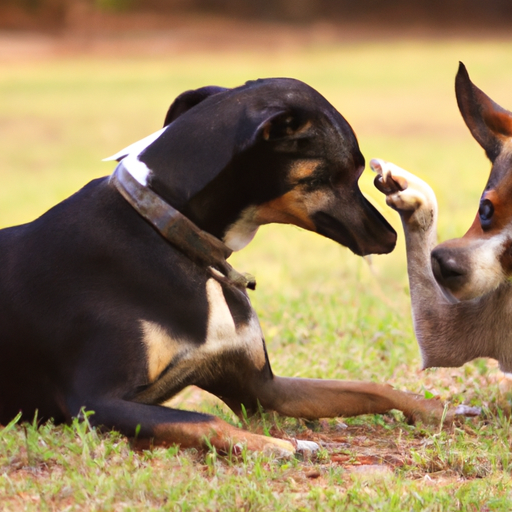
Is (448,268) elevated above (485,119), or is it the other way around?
(485,119)

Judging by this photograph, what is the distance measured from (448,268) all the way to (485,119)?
83 cm

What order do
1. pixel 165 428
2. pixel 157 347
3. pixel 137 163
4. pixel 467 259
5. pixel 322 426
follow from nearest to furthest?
1. pixel 165 428
2. pixel 157 347
3. pixel 137 163
4. pixel 467 259
5. pixel 322 426

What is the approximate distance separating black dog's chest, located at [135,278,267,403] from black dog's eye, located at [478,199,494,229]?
111 cm

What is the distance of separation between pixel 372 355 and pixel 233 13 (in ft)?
105

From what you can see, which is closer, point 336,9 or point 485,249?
point 485,249

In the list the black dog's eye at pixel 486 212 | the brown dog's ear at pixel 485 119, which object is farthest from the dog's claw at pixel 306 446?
the brown dog's ear at pixel 485 119

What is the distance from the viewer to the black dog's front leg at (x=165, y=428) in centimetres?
345

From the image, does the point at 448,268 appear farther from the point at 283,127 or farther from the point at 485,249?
the point at 283,127

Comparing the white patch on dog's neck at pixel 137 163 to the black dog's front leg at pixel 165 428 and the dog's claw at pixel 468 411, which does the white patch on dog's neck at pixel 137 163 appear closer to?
the black dog's front leg at pixel 165 428

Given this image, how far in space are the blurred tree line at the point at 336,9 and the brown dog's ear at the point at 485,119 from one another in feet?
105

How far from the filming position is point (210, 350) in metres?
3.76

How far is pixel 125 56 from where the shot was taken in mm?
30047

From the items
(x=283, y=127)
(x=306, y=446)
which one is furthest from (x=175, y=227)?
(x=306, y=446)

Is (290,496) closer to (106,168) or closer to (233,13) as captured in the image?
(106,168)
